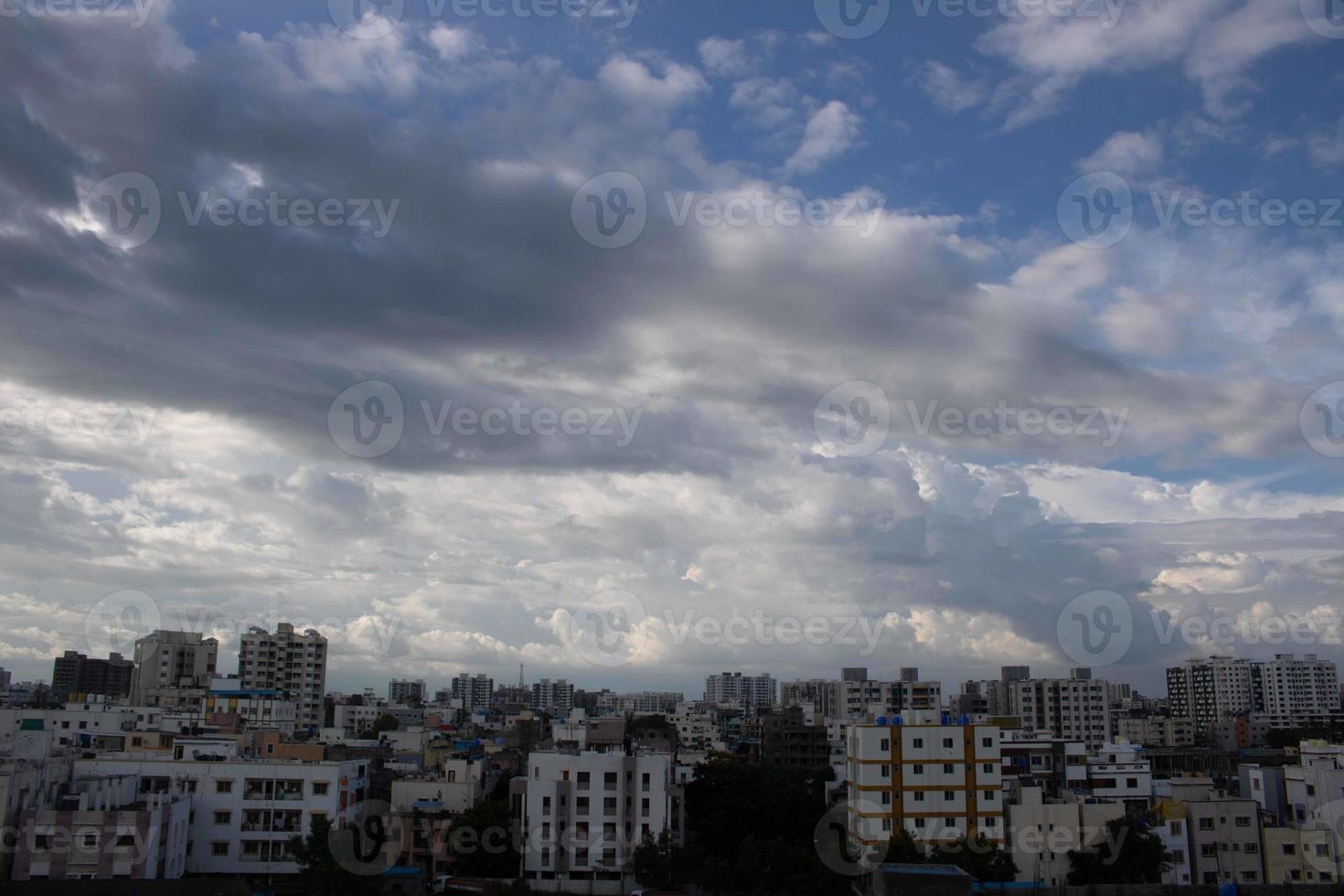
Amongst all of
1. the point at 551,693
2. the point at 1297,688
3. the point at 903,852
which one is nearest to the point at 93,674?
the point at 551,693

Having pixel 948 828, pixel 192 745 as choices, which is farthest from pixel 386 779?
pixel 948 828

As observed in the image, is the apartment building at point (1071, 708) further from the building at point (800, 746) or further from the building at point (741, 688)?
the building at point (741, 688)

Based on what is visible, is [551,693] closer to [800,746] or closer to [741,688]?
[741,688]

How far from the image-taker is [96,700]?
55.6 meters

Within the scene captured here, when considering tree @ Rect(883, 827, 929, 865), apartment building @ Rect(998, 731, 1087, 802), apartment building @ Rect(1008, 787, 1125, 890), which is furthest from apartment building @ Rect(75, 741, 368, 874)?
apartment building @ Rect(998, 731, 1087, 802)

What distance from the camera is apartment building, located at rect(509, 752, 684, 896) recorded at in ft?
112

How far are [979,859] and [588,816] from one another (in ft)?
39.6

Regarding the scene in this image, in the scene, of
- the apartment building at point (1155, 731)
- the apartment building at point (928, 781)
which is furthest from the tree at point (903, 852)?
the apartment building at point (1155, 731)

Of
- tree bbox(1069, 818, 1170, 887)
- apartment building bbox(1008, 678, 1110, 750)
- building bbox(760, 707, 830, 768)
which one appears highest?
apartment building bbox(1008, 678, 1110, 750)

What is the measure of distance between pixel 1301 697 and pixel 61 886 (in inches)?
4396

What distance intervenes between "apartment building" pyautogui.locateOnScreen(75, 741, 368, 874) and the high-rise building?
394ft

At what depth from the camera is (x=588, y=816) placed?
3484cm

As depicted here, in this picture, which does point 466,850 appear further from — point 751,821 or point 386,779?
point 751,821

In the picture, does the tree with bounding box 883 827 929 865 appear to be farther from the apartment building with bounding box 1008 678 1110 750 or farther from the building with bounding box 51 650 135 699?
the building with bounding box 51 650 135 699
